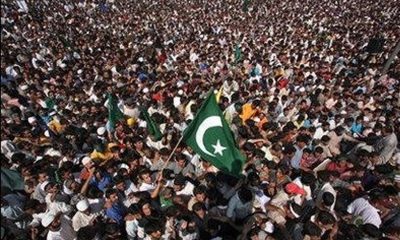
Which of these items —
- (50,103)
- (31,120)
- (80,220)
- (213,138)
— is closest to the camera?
(213,138)

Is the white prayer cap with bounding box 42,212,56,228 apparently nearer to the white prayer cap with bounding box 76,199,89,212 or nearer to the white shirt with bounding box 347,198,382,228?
the white prayer cap with bounding box 76,199,89,212

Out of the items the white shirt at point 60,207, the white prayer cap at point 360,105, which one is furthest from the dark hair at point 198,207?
the white prayer cap at point 360,105

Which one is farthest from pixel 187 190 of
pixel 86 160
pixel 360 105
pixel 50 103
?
pixel 360 105

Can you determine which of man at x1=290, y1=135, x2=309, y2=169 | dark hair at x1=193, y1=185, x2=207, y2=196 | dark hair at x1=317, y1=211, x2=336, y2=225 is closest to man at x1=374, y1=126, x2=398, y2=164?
man at x1=290, y1=135, x2=309, y2=169

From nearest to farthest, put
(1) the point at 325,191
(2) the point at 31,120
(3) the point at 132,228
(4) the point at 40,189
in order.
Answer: (3) the point at 132,228, (1) the point at 325,191, (4) the point at 40,189, (2) the point at 31,120

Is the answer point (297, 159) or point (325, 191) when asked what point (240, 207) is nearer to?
point (325, 191)

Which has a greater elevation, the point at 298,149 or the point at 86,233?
the point at 86,233
